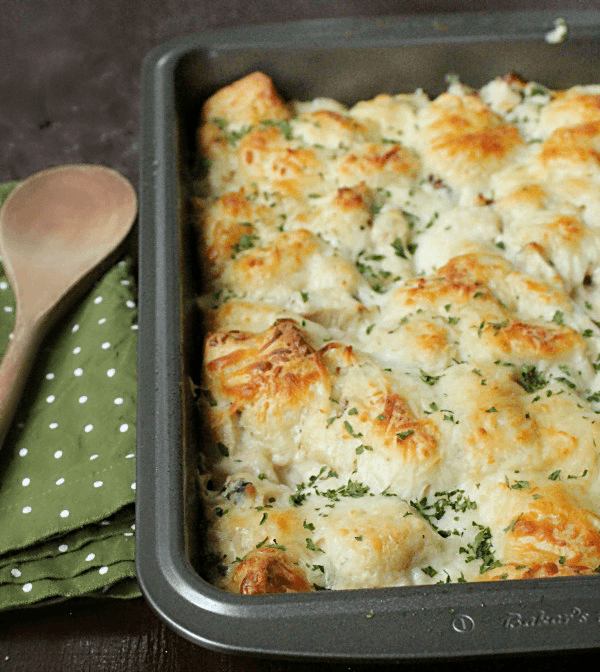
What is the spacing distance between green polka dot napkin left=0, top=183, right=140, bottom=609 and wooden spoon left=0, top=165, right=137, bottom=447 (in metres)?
0.07

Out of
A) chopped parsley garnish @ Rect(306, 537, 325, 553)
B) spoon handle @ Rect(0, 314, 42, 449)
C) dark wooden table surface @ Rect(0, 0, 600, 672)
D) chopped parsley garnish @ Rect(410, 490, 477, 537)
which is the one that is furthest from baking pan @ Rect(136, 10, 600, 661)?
dark wooden table surface @ Rect(0, 0, 600, 672)

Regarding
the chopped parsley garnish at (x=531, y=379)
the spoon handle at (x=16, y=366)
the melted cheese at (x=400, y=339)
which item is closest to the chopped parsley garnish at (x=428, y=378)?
the melted cheese at (x=400, y=339)

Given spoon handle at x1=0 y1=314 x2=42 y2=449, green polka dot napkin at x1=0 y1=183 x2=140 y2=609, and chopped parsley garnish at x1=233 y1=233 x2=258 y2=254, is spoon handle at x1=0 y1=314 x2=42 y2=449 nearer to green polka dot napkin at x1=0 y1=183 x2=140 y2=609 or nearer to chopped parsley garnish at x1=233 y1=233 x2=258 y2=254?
green polka dot napkin at x1=0 y1=183 x2=140 y2=609

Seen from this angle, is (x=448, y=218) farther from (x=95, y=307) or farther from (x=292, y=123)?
(x=95, y=307)

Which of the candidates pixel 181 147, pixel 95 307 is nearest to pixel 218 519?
pixel 95 307

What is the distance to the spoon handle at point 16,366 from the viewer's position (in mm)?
2361

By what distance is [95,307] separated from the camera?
261cm

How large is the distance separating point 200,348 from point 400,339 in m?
0.50

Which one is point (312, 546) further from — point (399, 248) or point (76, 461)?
point (399, 248)

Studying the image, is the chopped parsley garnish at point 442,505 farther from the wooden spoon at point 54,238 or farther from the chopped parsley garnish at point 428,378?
the wooden spoon at point 54,238

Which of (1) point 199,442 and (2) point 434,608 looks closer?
(2) point 434,608

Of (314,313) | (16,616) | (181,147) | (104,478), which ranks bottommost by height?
(16,616)

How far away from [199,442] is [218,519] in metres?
0.22

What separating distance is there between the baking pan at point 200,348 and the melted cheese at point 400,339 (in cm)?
10
